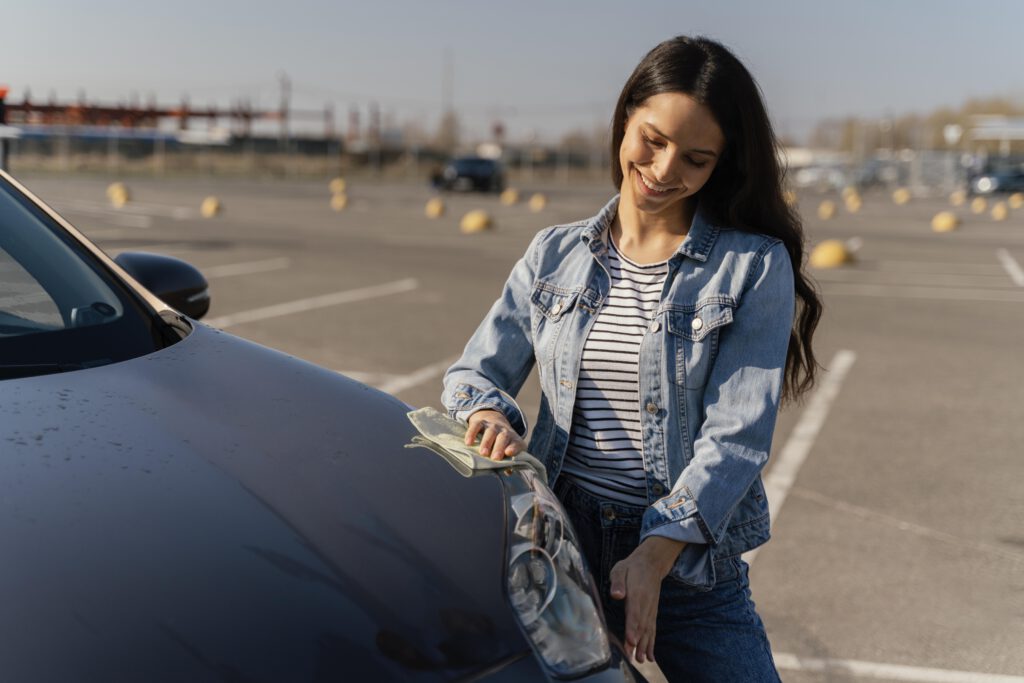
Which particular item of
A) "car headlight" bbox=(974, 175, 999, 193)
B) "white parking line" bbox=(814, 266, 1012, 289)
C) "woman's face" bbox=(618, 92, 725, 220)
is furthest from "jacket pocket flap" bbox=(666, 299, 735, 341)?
"car headlight" bbox=(974, 175, 999, 193)

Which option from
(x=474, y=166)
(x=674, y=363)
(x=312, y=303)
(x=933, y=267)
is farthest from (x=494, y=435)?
(x=474, y=166)

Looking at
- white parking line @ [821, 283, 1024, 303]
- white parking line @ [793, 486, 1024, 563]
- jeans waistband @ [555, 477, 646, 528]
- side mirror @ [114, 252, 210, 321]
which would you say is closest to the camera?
jeans waistband @ [555, 477, 646, 528]

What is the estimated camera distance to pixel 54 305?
2592mm

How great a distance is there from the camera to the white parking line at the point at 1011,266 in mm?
14688

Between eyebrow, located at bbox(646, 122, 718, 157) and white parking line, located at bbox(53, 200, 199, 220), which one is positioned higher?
eyebrow, located at bbox(646, 122, 718, 157)

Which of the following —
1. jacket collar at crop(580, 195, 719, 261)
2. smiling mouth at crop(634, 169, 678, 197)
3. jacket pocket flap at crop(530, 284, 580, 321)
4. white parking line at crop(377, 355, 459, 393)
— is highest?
smiling mouth at crop(634, 169, 678, 197)

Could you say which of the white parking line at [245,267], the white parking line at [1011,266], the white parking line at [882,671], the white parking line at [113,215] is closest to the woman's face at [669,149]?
the white parking line at [882,671]

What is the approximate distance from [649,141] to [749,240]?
10.3 inches

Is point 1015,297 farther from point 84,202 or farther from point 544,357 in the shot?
point 84,202

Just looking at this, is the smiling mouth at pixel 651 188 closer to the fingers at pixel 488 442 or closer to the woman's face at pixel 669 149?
the woman's face at pixel 669 149

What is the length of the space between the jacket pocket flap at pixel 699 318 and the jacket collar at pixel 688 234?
101mm

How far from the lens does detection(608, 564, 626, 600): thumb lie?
1.99 m

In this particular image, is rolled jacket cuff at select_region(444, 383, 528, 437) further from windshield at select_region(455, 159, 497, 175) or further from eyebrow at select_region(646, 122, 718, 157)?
windshield at select_region(455, 159, 497, 175)

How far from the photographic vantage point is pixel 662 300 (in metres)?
2.16
